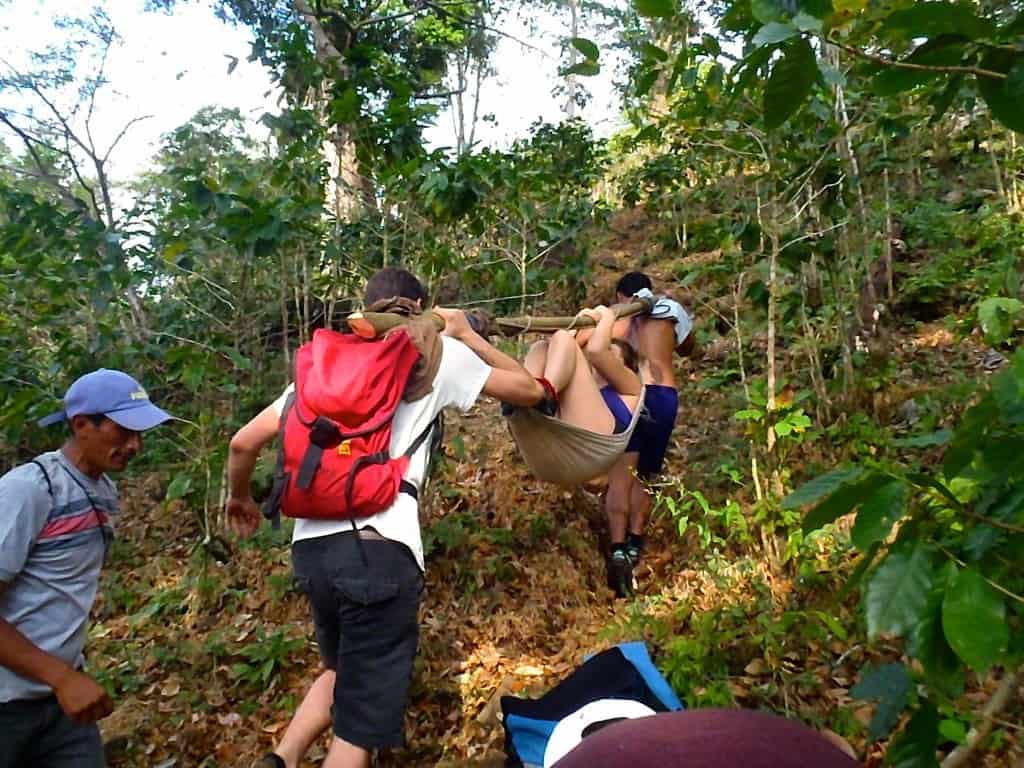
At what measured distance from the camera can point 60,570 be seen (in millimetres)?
1939

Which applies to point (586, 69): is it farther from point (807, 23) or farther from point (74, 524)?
point (74, 524)

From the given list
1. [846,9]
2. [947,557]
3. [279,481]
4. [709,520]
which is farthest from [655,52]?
[709,520]

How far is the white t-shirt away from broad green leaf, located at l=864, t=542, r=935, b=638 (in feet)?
5.06

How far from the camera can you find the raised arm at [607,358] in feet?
11.9

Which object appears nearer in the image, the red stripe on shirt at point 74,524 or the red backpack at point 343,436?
the red stripe on shirt at point 74,524

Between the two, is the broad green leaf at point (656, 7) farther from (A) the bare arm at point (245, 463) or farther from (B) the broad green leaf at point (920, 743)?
(A) the bare arm at point (245, 463)

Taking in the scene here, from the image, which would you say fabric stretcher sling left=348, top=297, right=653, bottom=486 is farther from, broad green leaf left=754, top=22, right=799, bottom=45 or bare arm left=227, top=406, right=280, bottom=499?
broad green leaf left=754, top=22, right=799, bottom=45

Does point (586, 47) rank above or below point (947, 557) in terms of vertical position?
above

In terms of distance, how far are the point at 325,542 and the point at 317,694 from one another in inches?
26.2

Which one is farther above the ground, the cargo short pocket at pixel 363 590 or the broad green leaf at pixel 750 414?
the broad green leaf at pixel 750 414

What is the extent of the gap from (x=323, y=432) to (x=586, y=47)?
127 centimetres

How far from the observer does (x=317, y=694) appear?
8.21ft

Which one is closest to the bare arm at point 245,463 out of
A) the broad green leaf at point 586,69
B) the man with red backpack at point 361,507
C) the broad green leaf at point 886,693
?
the man with red backpack at point 361,507

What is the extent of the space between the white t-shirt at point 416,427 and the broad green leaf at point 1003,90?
1.67 meters
